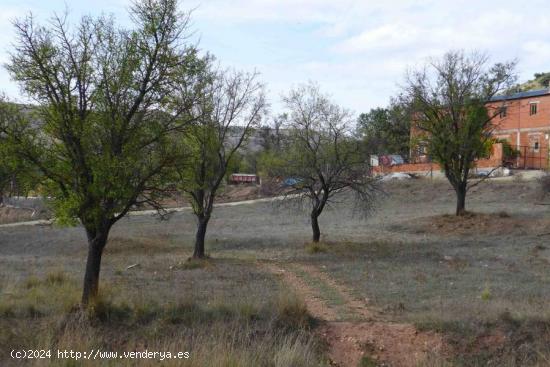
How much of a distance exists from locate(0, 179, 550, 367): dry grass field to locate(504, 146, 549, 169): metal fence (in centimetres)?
2645

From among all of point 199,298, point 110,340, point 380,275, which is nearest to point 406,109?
point 380,275

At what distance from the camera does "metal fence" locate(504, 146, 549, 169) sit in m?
56.1

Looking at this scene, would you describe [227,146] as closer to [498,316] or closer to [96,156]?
[96,156]

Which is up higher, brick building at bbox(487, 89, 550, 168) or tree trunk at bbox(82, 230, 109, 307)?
brick building at bbox(487, 89, 550, 168)

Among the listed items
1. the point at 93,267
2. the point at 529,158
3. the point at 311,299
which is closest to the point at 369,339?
the point at 311,299

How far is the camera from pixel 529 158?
5762 centimetres

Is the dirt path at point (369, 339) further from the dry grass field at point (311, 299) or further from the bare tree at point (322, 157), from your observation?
the bare tree at point (322, 157)

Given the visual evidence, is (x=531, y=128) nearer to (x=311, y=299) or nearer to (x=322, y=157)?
(x=322, y=157)

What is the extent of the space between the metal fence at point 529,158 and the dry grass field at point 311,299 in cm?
2645

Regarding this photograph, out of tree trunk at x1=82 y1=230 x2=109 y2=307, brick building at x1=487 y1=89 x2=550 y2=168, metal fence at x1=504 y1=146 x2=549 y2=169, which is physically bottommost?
tree trunk at x1=82 y1=230 x2=109 y2=307

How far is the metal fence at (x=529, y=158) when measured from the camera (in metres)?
56.1

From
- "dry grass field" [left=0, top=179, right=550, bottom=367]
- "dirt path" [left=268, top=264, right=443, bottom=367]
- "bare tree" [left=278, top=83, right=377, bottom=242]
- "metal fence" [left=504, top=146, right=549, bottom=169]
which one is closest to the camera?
"dry grass field" [left=0, top=179, right=550, bottom=367]

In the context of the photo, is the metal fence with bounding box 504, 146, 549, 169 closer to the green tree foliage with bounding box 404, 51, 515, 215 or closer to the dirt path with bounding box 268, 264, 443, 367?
the green tree foliage with bounding box 404, 51, 515, 215

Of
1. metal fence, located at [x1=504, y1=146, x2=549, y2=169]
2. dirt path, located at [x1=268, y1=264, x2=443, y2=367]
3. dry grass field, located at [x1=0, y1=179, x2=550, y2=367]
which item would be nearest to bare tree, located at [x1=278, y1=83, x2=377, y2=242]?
dry grass field, located at [x1=0, y1=179, x2=550, y2=367]
